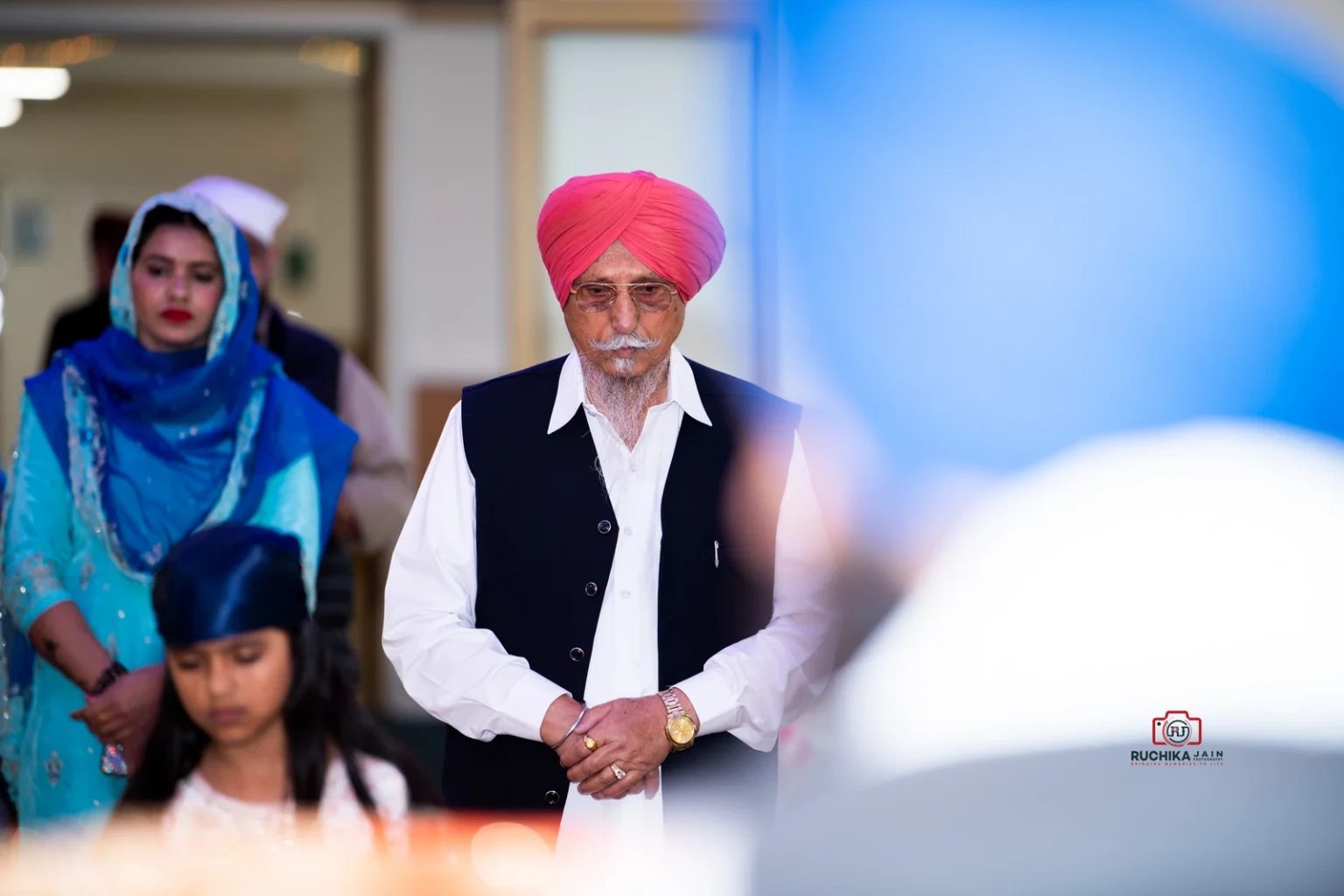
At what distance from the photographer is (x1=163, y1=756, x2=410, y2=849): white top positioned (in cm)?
227

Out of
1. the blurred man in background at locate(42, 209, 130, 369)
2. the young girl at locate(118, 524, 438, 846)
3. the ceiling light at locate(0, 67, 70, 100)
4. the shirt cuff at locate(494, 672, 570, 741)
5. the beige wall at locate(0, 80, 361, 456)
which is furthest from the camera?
the beige wall at locate(0, 80, 361, 456)

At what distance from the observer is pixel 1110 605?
2549 millimetres

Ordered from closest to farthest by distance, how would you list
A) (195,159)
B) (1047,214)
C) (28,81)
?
(1047,214) < (28,81) < (195,159)

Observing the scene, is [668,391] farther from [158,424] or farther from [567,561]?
[158,424]

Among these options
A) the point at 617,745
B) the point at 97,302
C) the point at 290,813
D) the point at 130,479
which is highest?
the point at 97,302

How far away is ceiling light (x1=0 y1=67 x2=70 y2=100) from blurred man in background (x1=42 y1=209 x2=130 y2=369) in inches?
33.2

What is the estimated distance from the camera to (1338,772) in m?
2.65

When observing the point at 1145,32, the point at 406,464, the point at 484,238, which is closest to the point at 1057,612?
the point at 1145,32

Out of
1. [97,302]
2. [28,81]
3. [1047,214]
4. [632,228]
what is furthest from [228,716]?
[28,81]

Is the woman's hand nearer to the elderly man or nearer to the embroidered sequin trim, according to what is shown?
the embroidered sequin trim

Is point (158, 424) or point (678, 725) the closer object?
point (678, 725)

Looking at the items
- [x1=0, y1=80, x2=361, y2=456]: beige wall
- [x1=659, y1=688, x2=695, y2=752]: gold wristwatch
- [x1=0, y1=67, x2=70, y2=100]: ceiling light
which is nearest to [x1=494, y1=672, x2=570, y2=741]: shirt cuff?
[x1=659, y1=688, x2=695, y2=752]: gold wristwatch

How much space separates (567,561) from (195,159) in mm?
4280

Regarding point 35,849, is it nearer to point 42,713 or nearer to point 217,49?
point 42,713
